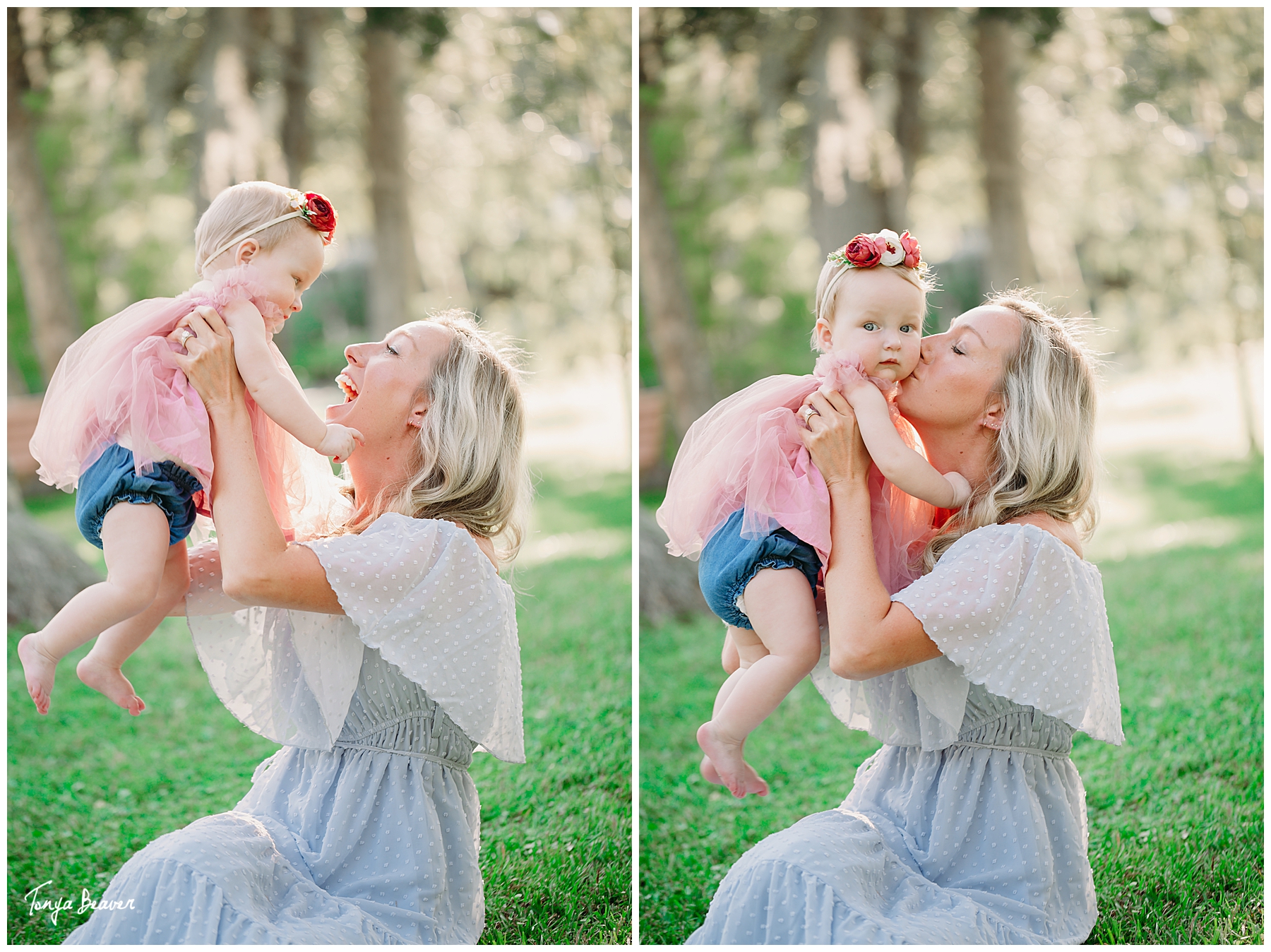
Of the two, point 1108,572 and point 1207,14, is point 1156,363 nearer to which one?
point 1207,14

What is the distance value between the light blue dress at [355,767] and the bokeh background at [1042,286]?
116 cm

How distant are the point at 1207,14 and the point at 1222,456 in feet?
16.0

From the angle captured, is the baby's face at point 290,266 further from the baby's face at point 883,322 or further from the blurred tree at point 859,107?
the blurred tree at point 859,107

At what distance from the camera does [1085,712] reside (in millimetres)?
2055

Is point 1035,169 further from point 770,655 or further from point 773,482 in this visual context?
point 770,655

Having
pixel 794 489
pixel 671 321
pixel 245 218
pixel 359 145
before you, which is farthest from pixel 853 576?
pixel 359 145

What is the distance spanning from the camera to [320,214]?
2.31 m

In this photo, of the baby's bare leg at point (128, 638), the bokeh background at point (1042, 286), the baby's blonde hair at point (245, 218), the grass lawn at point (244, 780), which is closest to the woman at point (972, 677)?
the bokeh background at point (1042, 286)

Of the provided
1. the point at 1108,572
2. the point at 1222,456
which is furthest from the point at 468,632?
the point at 1222,456

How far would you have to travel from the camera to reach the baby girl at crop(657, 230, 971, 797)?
2150mm

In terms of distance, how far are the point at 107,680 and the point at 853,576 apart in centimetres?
162

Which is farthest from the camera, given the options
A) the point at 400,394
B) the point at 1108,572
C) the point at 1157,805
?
the point at 1108,572

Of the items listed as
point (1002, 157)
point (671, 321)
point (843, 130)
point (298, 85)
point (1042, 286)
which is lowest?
point (671, 321)
